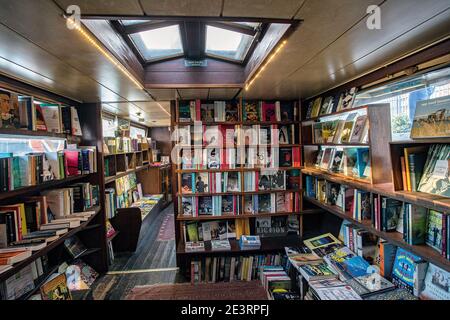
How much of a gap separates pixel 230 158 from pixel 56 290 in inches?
77.6

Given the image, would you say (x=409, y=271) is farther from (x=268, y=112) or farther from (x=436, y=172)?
(x=268, y=112)

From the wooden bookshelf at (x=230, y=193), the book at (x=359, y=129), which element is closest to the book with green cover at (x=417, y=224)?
the book at (x=359, y=129)

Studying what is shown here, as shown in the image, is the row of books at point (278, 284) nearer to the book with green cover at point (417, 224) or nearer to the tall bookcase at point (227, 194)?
the tall bookcase at point (227, 194)

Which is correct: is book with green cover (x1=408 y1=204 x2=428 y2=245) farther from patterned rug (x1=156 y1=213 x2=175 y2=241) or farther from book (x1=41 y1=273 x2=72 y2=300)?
patterned rug (x1=156 y1=213 x2=175 y2=241)

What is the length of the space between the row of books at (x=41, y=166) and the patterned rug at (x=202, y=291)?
1446 mm

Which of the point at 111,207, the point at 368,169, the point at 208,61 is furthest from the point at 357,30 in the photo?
the point at 111,207

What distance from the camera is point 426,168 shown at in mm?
1299

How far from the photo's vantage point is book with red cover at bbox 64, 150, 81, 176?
215cm

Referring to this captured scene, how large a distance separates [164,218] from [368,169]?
4048 millimetres

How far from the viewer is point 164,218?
15.5ft

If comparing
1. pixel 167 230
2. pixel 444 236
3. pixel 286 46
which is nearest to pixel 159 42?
pixel 286 46

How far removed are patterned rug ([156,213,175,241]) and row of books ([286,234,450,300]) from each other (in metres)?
2.30

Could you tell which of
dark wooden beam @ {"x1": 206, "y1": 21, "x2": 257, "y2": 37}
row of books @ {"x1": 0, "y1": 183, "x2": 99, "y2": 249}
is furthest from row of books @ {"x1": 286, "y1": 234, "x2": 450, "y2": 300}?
row of books @ {"x1": 0, "y1": 183, "x2": 99, "y2": 249}
